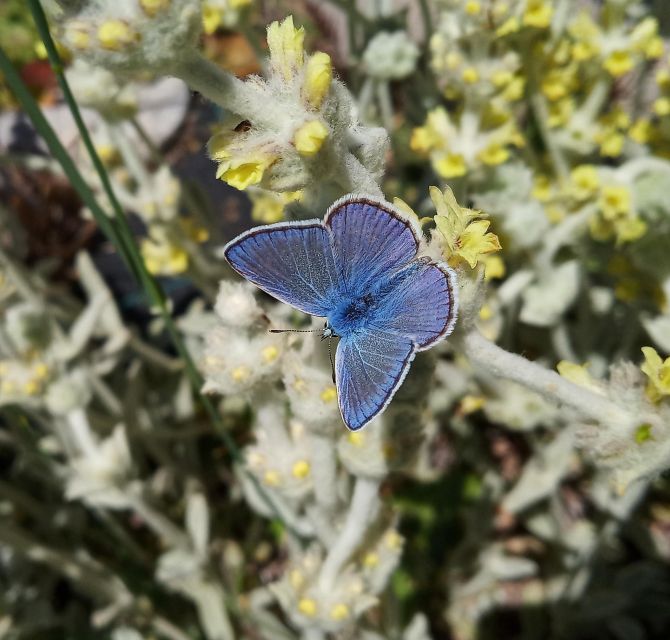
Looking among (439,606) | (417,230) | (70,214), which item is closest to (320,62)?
(417,230)

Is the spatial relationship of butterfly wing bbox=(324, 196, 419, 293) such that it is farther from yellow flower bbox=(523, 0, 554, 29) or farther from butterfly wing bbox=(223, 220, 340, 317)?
yellow flower bbox=(523, 0, 554, 29)

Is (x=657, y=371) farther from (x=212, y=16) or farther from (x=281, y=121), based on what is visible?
(x=212, y=16)

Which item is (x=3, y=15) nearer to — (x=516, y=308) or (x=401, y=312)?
(x=516, y=308)

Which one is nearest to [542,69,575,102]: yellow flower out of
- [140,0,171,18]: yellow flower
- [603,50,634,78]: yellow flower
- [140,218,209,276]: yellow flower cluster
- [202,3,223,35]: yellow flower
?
[603,50,634,78]: yellow flower

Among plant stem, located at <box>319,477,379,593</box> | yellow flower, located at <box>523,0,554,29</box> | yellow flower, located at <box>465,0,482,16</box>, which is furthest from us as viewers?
yellow flower, located at <box>523,0,554,29</box>

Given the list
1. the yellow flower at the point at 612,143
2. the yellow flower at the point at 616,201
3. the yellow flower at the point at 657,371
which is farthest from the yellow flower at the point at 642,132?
the yellow flower at the point at 657,371
